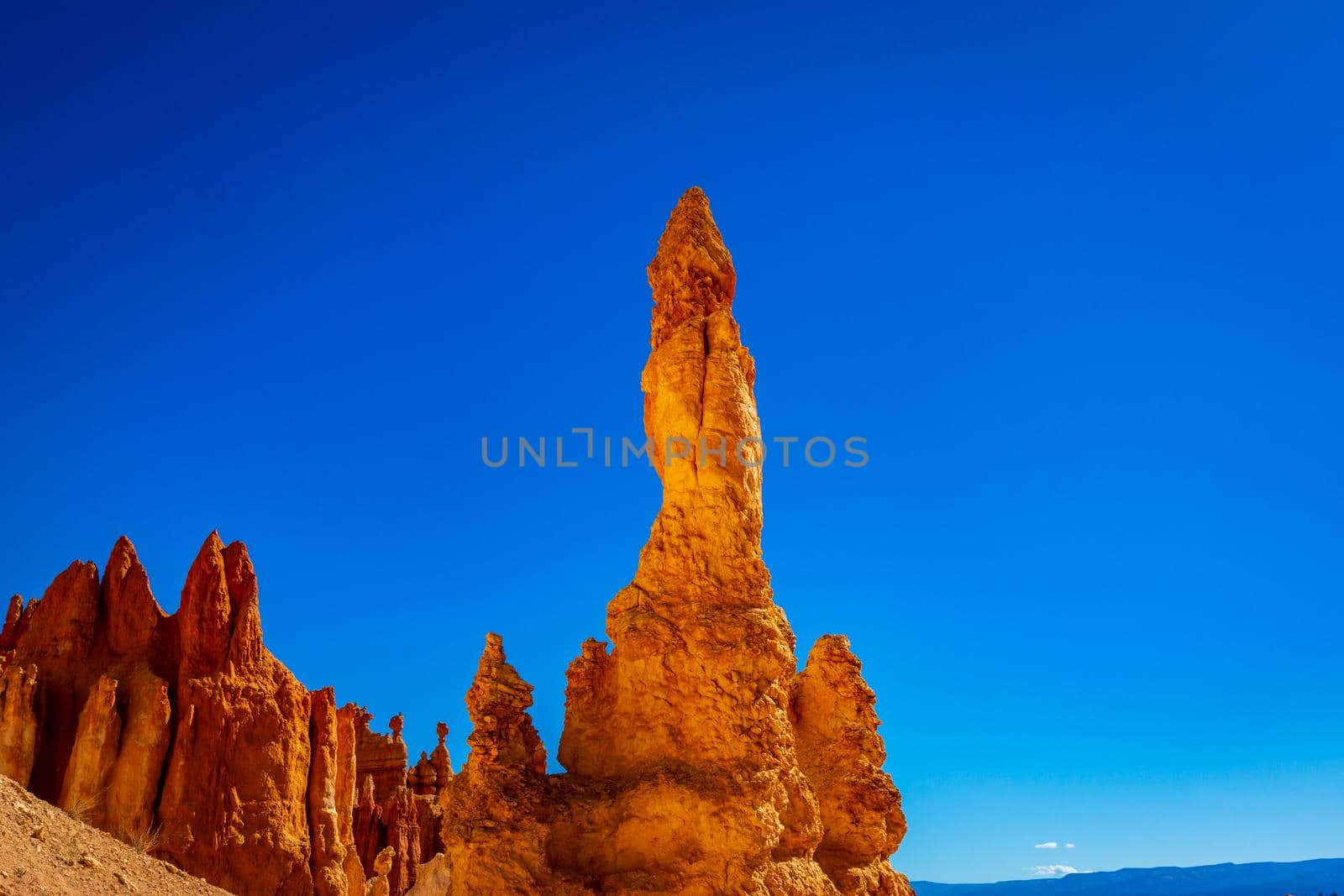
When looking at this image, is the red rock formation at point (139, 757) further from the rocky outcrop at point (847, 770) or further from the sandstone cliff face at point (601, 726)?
the rocky outcrop at point (847, 770)

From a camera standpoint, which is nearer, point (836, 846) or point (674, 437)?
point (674, 437)

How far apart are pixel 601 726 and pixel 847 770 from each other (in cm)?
679

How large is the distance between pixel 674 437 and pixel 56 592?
955 inches

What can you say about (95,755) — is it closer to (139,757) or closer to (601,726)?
(139,757)

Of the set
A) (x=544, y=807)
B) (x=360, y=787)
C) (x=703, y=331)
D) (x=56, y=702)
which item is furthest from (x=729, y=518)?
(x=360, y=787)

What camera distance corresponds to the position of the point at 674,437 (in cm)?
2270

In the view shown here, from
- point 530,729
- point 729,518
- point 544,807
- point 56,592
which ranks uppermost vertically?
point 56,592

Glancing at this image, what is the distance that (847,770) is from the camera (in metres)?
25.0

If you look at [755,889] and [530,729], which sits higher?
[530,729]

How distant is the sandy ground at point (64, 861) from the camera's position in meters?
17.0

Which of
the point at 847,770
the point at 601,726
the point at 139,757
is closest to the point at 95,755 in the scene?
the point at 139,757

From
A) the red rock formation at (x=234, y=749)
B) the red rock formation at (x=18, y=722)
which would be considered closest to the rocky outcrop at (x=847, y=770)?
the red rock formation at (x=234, y=749)

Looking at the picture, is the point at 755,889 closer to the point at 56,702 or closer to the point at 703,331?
the point at 703,331

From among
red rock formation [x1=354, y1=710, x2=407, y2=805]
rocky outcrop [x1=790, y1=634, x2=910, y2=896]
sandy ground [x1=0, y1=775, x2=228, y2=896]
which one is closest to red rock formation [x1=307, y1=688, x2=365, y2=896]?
sandy ground [x1=0, y1=775, x2=228, y2=896]
